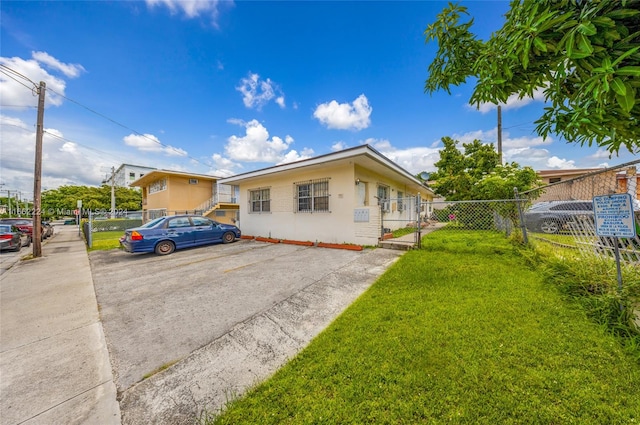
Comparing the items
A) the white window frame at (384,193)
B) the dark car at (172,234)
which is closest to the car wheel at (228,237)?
the dark car at (172,234)

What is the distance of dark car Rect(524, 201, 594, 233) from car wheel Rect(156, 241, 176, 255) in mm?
10604

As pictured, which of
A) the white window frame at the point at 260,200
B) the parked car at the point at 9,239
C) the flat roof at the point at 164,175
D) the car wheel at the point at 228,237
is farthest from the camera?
the flat roof at the point at 164,175

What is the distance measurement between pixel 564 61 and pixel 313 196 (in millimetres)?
7885

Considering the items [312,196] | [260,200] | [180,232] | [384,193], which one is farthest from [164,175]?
[384,193]

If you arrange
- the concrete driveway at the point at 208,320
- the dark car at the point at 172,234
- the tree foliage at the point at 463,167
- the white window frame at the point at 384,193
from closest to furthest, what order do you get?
the concrete driveway at the point at 208,320 < the dark car at the point at 172,234 < the white window frame at the point at 384,193 < the tree foliage at the point at 463,167

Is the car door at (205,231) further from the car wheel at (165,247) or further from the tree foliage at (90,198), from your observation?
the tree foliage at (90,198)

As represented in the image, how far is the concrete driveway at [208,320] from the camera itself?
6.12 ft

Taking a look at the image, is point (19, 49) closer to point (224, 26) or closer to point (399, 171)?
point (224, 26)

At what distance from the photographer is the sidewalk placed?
1689 millimetres

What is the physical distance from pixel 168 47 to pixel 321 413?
1297cm

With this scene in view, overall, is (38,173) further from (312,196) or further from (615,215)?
(615,215)

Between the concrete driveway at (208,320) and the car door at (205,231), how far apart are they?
2816mm

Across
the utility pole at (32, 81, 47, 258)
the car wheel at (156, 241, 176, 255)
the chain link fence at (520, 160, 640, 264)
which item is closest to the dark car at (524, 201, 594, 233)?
the chain link fence at (520, 160, 640, 264)

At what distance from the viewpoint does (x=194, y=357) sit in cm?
227
